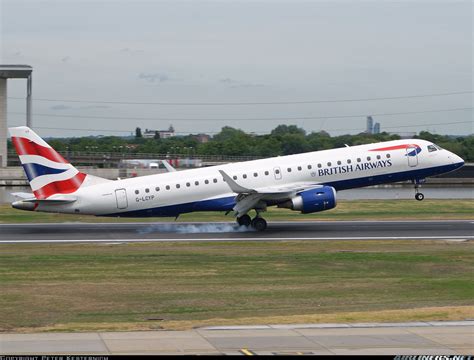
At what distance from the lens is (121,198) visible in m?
42.0

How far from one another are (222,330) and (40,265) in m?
14.5

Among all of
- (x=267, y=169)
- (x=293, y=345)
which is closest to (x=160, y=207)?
(x=267, y=169)

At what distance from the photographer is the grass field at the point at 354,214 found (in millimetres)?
50656

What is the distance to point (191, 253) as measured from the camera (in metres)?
34.7

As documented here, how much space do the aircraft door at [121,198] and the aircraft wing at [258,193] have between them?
4.89 metres

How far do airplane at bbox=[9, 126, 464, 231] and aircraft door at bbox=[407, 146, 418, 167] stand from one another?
5cm

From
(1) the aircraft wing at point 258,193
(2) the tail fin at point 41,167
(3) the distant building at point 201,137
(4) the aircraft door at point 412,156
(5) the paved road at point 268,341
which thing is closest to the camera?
(5) the paved road at point 268,341

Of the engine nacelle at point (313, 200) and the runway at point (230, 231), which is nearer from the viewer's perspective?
the runway at point (230, 231)

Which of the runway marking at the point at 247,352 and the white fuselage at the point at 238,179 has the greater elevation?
the white fuselage at the point at 238,179

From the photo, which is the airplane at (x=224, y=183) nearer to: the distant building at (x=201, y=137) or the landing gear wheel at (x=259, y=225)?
the landing gear wheel at (x=259, y=225)

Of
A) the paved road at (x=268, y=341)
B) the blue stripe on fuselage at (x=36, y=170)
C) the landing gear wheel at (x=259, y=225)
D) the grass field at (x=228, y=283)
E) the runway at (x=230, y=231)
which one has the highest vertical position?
the blue stripe on fuselage at (x=36, y=170)

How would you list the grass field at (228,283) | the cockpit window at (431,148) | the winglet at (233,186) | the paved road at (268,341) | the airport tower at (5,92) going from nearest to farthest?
the paved road at (268,341), the grass field at (228,283), the winglet at (233,186), the cockpit window at (431,148), the airport tower at (5,92)

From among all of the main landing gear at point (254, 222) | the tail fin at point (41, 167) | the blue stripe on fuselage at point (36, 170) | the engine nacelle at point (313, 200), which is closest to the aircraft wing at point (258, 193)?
the engine nacelle at point (313, 200)

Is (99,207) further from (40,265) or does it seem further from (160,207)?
(40,265)
